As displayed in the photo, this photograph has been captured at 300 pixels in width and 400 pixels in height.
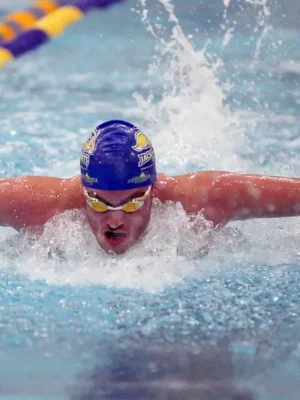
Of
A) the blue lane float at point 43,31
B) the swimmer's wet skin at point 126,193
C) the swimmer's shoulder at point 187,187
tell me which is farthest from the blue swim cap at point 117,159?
the blue lane float at point 43,31

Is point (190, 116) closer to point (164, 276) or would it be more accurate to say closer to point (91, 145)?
point (91, 145)

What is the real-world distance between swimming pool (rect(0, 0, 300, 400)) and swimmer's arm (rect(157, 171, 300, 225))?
8 cm

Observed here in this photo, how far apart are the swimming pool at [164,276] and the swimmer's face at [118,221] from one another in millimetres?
61

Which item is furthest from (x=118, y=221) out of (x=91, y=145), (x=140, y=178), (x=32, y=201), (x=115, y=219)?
(x=32, y=201)

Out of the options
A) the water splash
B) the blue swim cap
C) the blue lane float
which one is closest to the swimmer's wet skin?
the blue swim cap

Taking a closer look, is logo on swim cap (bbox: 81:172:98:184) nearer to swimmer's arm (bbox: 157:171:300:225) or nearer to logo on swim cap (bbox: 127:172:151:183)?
logo on swim cap (bbox: 127:172:151:183)

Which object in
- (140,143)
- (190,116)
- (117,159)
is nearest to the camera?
(117,159)

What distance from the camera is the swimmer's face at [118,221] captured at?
267 cm

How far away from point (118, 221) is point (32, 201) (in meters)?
0.40

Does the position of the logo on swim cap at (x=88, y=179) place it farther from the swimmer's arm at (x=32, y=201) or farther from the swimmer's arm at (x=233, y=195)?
the swimmer's arm at (x=233, y=195)

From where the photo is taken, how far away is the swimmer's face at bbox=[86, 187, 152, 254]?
105 inches

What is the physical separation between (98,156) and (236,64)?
3.51 meters

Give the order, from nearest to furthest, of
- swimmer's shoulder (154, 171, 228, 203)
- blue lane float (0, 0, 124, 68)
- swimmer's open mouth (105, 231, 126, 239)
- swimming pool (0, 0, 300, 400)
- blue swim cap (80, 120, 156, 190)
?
swimming pool (0, 0, 300, 400)
blue swim cap (80, 120, 156, 190)
swimmer's open mouth (105, 231, 126, 239)
swimmer's shoulder (154, 171, 228, 203)
blue lane float (0, 0, 124, 68)

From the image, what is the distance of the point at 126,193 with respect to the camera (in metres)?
2.67
